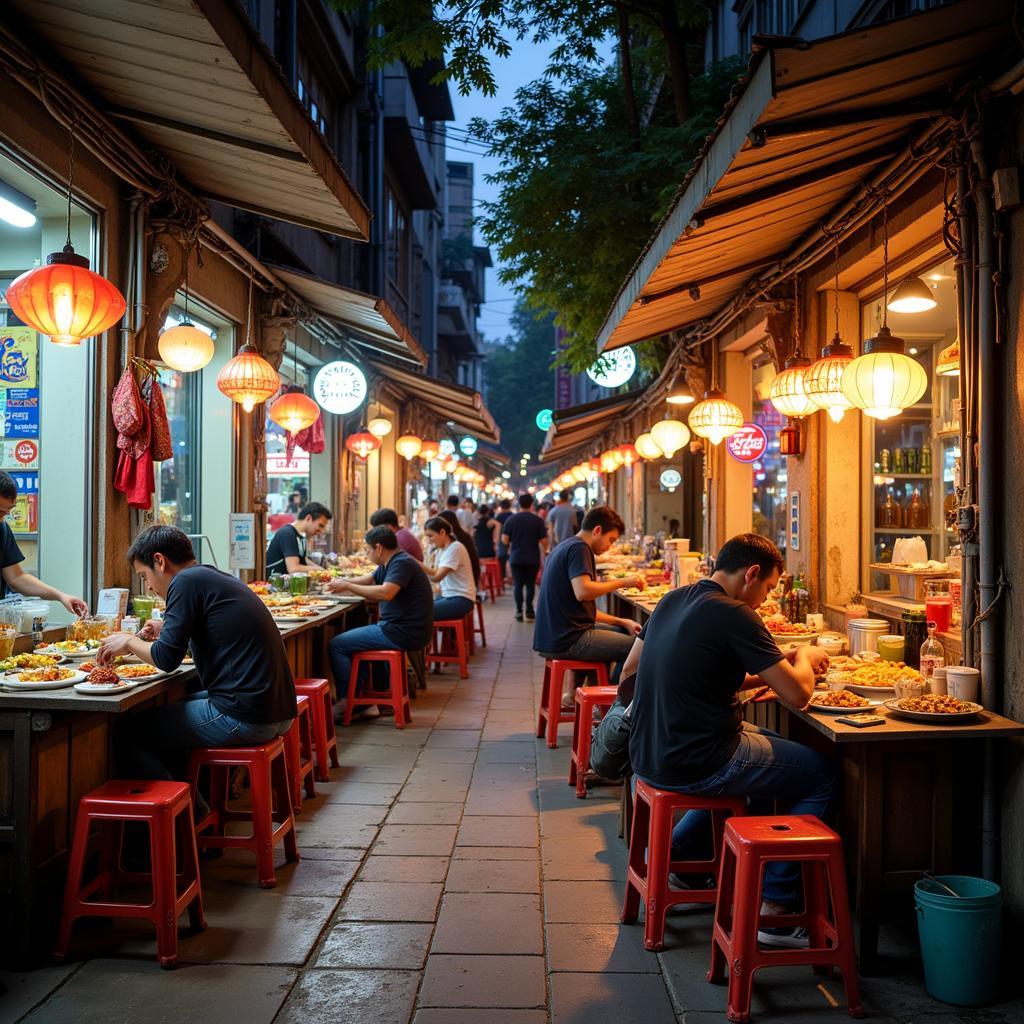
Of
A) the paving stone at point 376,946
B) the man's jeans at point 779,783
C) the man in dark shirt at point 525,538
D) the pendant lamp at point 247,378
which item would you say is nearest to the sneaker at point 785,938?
the man's jeans at point 779,783

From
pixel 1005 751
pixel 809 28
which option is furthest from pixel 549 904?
pixel 809 28

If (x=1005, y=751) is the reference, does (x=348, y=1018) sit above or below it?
below

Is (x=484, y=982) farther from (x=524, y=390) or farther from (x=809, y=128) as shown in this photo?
(x=524, y=390)

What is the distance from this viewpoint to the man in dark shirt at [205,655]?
4969 mm

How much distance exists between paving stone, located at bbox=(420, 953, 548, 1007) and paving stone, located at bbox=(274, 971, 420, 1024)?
3.9 inches

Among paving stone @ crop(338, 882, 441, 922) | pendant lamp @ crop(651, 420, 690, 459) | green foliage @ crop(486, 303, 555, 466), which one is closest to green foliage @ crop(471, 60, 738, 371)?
pendant lamp @ crop(651, 420, 690, 459)

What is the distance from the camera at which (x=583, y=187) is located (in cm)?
1240

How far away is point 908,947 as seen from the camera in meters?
4.49

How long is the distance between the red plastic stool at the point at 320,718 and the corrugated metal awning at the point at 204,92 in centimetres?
348

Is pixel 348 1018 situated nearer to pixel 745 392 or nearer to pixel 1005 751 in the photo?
pixel 1005 751

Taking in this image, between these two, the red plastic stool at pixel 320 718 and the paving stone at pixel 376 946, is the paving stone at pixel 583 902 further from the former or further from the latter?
the red plastic stool at pixel 320 718

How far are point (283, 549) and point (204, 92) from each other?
20.3 feet

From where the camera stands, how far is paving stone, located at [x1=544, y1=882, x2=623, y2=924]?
4.76 meters

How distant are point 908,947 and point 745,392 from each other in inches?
307
